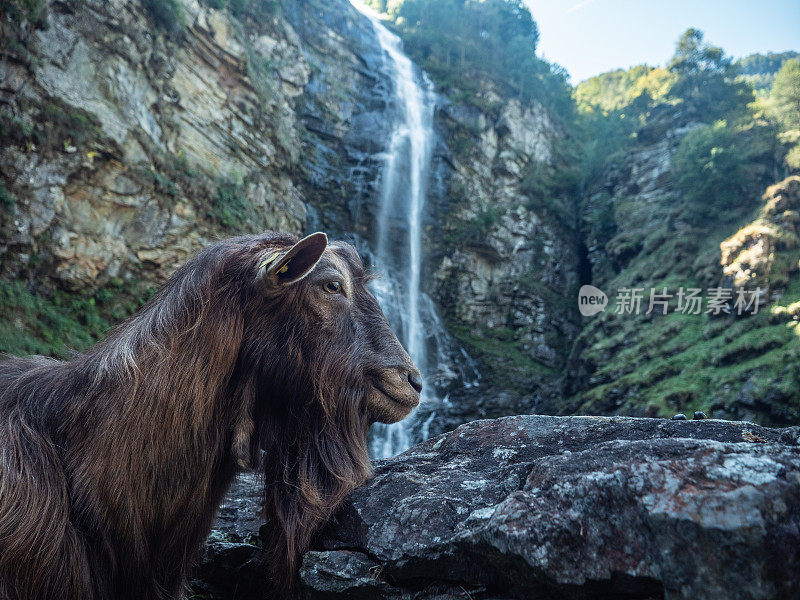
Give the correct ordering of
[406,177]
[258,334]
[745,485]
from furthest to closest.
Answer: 1. [406,177]
2. [258,334]
3. [745,485]

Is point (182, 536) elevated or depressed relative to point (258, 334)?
depressed

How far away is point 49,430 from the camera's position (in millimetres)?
1713

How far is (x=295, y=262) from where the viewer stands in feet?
5.97

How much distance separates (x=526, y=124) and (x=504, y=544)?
1140 inches

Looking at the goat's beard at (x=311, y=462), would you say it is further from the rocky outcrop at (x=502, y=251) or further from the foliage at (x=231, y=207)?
the rocky outcrop at (x=502, y=251)

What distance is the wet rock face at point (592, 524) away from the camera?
3.23 ft

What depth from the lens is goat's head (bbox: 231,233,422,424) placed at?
6.13 ft

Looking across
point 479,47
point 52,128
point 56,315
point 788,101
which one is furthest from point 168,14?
point 479,47

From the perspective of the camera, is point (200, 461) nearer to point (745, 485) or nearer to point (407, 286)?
point (745, 485)

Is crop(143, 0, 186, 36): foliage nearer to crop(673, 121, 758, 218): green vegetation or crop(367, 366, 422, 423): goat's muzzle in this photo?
crop(367, 366, 422, 423): goat's muzzle

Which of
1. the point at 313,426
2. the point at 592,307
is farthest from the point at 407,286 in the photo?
the point at 313,426

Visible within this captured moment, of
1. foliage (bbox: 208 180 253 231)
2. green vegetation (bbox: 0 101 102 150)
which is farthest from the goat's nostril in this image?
foliage (bbox: 208 180 253 231)

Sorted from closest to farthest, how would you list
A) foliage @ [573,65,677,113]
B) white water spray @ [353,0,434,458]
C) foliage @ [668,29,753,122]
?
white water spray @ [353,0,434,458]
foliage @ [668,29,753,122]
foliage @ [573,65,677,113]

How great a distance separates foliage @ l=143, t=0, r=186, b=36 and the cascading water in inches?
346
